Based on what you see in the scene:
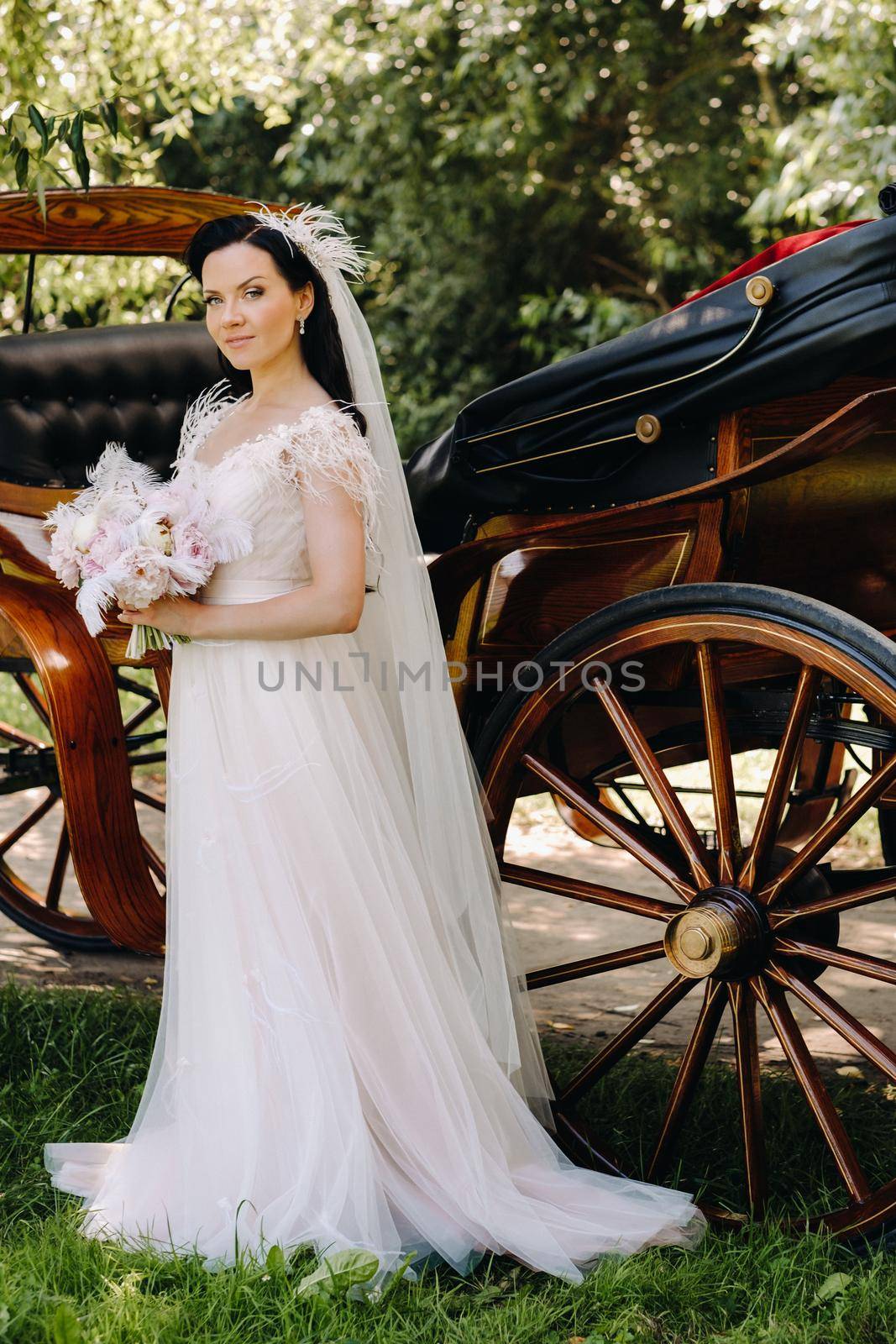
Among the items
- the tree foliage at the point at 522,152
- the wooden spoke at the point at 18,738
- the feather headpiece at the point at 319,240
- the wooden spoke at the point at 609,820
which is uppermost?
the tree foliage at the point at 522,152

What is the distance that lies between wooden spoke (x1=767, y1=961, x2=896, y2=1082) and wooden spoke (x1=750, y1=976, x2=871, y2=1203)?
30 mm

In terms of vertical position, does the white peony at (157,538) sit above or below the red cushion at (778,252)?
below

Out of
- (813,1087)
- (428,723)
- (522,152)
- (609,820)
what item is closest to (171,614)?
(428,723)

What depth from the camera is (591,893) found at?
8.10ft

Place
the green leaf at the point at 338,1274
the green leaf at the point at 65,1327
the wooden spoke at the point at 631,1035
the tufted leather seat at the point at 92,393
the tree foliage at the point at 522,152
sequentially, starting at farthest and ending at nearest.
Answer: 1. the tree foliage at the point at 522,152
2. the tufted leather seat at the point at 92,393
3. the wooden spoke at the point at 631,1035
4. the green leaf at the point at 338,1274
5. the green leaf at the point at 65,1327

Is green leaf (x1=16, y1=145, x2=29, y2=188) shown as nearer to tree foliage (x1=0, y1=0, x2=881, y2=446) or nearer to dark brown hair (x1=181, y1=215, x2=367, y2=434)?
dark brown hair (x1=181, y1=215, x2=367, y2=434)

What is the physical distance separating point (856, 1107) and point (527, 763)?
1.10 metres

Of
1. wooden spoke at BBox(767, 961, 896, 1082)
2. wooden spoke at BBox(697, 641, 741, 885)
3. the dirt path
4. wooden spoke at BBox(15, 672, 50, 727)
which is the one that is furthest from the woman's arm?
wooden spoke at BBox(15, 672, 50, 727)

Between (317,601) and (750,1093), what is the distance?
1.14 meters

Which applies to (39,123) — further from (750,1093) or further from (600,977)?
(600,977)

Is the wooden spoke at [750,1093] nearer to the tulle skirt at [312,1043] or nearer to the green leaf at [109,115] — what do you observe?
the tulle skirt at [312,1043]

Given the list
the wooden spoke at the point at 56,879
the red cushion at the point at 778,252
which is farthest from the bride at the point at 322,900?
the wooden spoke at the point at 56,879

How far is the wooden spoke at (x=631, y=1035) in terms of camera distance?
2.32 metres

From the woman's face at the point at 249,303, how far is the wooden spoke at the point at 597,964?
1286mm
